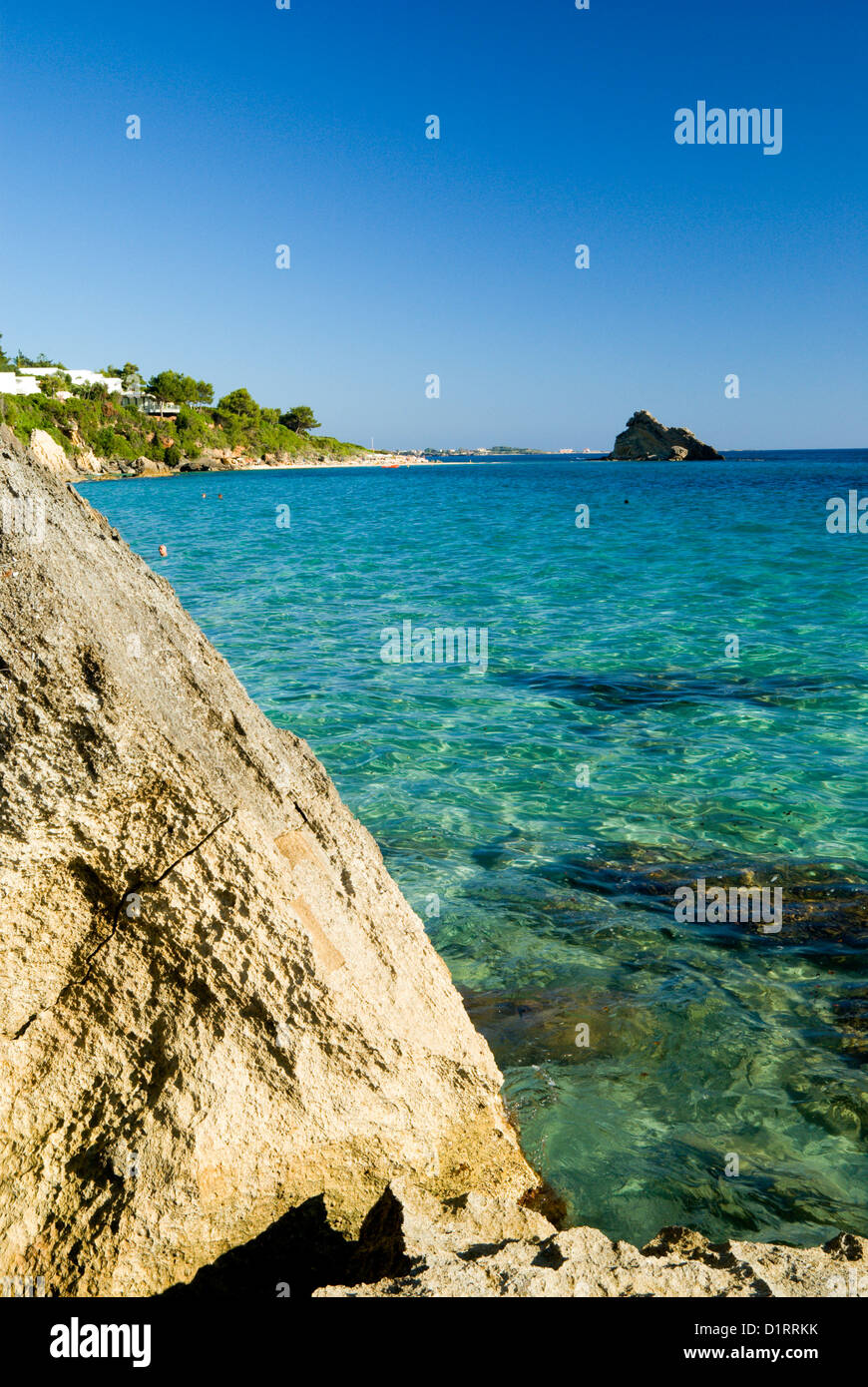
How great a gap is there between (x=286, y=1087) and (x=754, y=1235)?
2.15 metres

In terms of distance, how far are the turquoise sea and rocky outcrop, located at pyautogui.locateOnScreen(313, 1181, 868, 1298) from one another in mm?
1179

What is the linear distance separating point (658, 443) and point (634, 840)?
6064 inches

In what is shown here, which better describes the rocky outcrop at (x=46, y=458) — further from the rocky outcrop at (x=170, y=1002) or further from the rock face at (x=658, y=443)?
the rock face at (x=658, y=443)

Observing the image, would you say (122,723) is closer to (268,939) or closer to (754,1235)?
(268,939)

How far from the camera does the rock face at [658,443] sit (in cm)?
14738

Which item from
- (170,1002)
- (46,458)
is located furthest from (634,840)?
(46,458)

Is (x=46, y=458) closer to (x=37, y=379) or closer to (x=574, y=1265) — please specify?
(x=574, y=1265)

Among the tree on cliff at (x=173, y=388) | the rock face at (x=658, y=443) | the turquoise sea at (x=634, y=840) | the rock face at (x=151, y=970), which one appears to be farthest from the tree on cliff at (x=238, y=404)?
the rock face at (x=151, y=970)

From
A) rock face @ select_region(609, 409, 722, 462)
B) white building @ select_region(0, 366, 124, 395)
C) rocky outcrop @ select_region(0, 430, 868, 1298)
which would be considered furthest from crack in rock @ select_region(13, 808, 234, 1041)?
rock face @ select_region(609, 409, 722, 462)

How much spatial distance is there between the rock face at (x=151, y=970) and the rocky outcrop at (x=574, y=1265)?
486mm

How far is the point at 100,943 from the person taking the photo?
3.07 m

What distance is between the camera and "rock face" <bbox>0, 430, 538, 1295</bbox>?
281 centimetres

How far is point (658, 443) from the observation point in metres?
150

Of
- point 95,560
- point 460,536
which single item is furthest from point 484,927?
point 460,536
